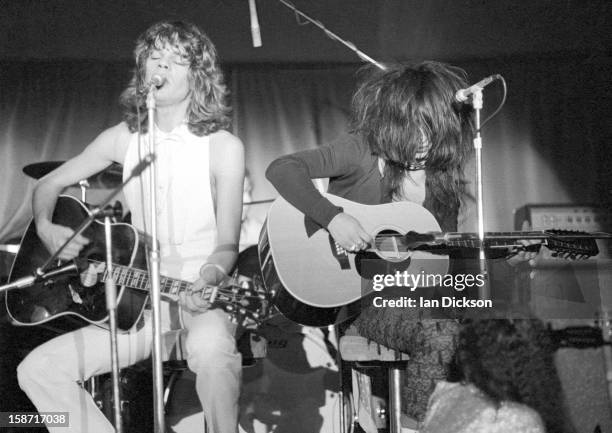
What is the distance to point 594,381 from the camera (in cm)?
392

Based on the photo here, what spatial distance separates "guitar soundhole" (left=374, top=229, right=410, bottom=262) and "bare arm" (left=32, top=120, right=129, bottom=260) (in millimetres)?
1208

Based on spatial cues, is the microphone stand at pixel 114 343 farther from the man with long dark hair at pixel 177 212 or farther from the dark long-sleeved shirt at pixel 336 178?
the dark long-sleeved shirt at pixel 336 178

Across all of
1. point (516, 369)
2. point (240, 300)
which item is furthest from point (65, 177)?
point (516, 369)

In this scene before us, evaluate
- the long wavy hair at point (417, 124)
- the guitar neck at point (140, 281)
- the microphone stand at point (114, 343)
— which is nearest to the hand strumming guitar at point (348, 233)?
the long wavy hair at point (417, 124)

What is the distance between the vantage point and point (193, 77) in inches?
131

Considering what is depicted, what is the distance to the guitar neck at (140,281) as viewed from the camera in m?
3.01

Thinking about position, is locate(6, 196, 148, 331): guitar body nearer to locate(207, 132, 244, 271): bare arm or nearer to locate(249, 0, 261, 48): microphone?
locate(207, 132, 244, 271): bare arm

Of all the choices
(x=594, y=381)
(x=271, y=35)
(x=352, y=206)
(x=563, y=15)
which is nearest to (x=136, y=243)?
(x=352, y=206)

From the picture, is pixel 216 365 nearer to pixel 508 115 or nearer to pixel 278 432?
pixel 278 432

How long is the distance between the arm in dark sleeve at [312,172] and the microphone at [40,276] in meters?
0.89

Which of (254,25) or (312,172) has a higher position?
(254,25)

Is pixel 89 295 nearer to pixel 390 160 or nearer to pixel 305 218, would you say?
pixel 305 218

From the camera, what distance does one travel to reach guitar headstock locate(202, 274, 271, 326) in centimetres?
294

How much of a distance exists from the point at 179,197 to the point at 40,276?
0.65m
